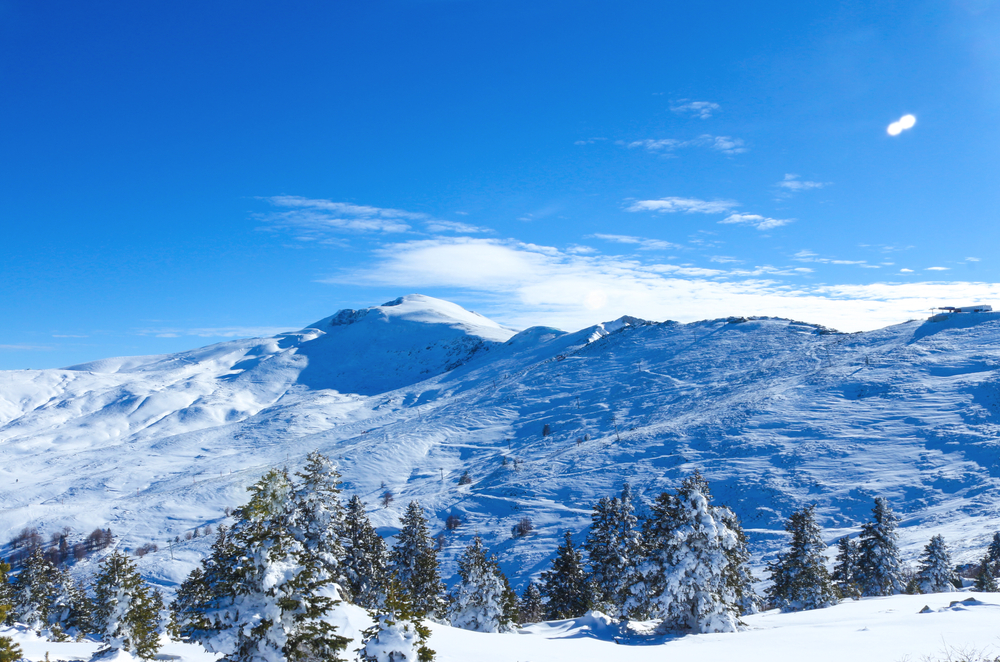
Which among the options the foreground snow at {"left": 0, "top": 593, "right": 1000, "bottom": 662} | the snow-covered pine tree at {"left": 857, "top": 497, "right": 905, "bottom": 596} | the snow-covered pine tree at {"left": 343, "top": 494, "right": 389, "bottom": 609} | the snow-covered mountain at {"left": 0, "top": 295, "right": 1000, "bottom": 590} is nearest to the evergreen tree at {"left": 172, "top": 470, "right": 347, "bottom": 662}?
the foreground snow at {"left": 0, "top": 593, "right": 1000, "bottom": 662}

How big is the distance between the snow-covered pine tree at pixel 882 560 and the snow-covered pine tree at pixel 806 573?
6.27 meters

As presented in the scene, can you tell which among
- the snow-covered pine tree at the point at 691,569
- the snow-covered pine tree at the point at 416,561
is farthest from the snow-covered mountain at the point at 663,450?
the snow-covered pine tree at the point at 691,569

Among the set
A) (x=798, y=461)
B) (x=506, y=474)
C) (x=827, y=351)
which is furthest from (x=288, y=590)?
(x=827, y=351)

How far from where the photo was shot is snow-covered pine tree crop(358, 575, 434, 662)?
12.2m

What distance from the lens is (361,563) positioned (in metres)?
33.2

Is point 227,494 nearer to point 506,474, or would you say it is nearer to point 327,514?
point 506,474

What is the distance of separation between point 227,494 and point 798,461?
125 meters

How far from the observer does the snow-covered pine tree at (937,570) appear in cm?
3428

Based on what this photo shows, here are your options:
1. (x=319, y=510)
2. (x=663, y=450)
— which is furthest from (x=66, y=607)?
(x=663, y=450)

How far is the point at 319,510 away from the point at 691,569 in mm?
18167

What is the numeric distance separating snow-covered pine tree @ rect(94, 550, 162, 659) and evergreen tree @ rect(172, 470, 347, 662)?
34.1 ft

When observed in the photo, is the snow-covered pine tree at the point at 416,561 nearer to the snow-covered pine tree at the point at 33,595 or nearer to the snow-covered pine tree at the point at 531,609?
the snow-covered pine tree at the point at 531,609

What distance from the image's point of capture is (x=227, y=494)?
430 feet

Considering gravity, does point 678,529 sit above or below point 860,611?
above
